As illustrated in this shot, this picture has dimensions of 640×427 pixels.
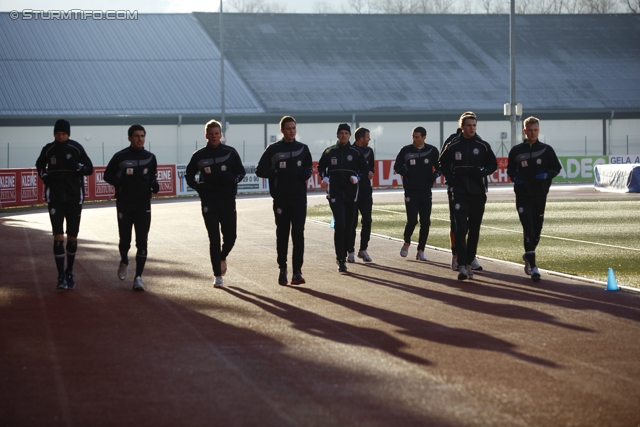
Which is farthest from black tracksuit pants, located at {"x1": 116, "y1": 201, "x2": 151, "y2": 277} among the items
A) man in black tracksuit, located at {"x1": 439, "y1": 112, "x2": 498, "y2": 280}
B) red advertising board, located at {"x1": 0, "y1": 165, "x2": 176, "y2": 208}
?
red advertising board, located at {"x1": 0, "y1": 165, "x2": 176, "y2": 208}

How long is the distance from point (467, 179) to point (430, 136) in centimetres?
4506

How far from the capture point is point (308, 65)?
58.7m

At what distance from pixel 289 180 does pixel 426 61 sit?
4902 centimetres

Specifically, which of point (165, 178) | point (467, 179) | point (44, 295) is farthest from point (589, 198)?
point (44, 295)

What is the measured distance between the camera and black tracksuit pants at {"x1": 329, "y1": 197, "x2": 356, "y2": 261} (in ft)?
45.6

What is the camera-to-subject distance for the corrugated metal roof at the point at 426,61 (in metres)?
56.4

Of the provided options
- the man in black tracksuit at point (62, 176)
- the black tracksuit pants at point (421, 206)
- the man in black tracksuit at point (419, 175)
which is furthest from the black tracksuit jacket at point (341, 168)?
the man in black tracksuit at point (62, 176)

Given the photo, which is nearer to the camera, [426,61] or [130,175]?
[130,175]

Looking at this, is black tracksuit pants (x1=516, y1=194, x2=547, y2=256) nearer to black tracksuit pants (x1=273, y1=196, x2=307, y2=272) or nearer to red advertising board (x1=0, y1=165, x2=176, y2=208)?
black tracksuit pants (x1=273, y1=196, x2=307, y2=272)

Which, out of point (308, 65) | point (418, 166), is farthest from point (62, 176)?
point (308, 65)

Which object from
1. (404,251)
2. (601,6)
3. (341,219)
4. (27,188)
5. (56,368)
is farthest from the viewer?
(601,6)

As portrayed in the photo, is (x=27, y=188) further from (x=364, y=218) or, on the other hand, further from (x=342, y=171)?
(x=342, y=171)

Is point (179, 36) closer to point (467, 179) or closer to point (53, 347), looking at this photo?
point (467, 179)

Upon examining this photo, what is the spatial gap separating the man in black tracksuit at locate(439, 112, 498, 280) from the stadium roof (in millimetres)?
40660
